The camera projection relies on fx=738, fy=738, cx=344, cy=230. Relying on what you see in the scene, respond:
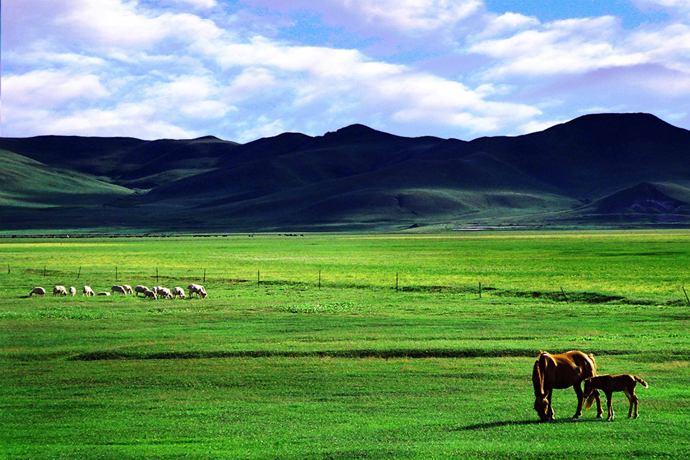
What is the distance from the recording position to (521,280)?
5953 cm

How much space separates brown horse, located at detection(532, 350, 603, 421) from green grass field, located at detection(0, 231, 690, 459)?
0.44 metres

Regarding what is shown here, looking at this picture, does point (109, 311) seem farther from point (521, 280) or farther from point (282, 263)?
point (282, 263)

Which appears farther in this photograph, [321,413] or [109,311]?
[109,311]

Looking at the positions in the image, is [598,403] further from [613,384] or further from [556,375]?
[556,375]

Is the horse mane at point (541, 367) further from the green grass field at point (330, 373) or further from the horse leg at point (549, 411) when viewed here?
the green grass field at point (330, 373)

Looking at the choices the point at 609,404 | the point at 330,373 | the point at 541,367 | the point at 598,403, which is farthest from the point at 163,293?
the point at 609,404

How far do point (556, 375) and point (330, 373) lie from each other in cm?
793

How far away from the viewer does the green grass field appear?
1444cm

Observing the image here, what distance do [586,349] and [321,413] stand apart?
11.3 metres

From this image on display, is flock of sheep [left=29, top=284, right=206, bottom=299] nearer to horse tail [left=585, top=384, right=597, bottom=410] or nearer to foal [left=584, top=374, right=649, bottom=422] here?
horse tail [left=585, top=384, right=597, bottom=410]

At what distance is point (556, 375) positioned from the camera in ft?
50.2

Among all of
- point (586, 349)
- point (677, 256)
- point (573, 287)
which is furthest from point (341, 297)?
point (677, 256)

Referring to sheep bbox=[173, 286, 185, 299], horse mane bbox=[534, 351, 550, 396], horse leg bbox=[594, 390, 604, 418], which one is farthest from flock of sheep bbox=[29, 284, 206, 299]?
horse leg bbox=[594, 390, 604, 418]

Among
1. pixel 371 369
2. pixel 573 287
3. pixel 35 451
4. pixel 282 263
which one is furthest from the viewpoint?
pixel 282 263
